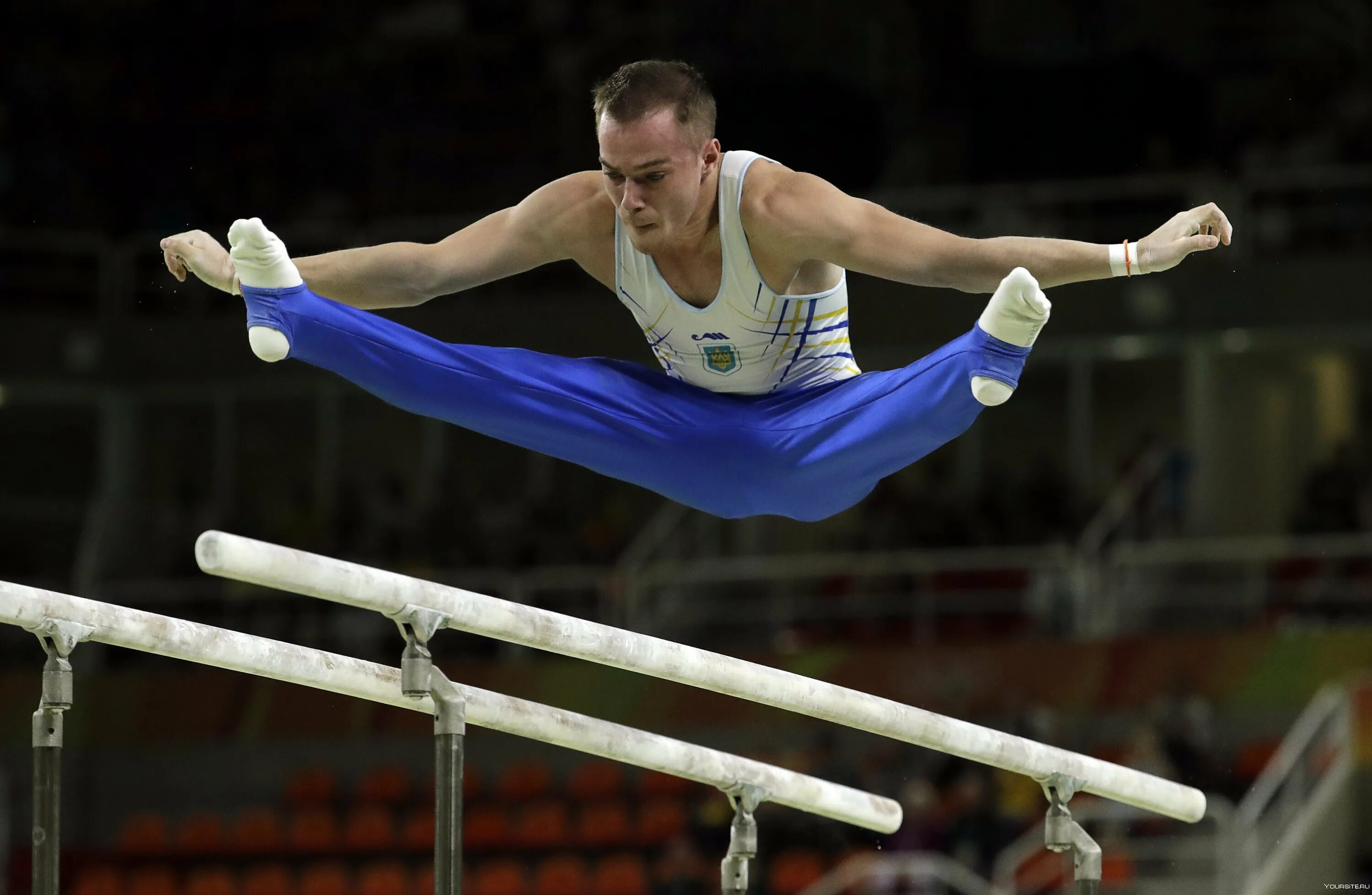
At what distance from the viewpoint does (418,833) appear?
1159 cm

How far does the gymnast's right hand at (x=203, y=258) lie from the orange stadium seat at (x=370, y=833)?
26.5 feet

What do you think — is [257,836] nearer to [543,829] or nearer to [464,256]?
[543,829]

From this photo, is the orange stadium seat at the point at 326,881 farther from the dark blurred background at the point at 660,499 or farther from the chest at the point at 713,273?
the chest at the point at 713,273

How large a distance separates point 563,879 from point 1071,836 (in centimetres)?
677

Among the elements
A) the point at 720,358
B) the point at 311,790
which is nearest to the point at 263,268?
the point at 720,358

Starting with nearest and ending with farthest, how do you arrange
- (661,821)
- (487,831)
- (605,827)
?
1. (661,821)
2. (605,827)
3. (487,831)

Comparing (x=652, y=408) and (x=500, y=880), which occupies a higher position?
(x=500, y=880)

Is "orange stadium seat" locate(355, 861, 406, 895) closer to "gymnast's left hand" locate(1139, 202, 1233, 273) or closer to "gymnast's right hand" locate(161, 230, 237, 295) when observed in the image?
"gymnast's right hand" locate(161, 230, 237, 295)

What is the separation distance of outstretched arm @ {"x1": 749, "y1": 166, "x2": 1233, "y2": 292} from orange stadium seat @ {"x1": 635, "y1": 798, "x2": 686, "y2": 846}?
746cm

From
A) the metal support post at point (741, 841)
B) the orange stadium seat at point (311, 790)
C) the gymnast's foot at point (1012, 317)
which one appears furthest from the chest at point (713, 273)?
the orange stadium seat at point (311, 790)

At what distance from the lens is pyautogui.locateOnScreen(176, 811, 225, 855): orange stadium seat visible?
11.8m

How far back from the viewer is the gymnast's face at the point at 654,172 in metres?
3.96

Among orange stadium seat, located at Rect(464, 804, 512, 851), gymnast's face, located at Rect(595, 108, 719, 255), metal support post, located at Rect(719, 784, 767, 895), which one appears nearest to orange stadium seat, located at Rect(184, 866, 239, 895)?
orange stadium seat, located at Rect(464, 804, 512, 851)

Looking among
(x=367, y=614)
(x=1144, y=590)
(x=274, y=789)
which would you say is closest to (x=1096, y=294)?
(x=1144, y=590)
